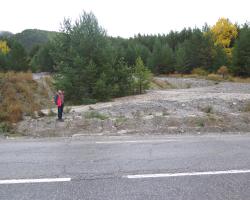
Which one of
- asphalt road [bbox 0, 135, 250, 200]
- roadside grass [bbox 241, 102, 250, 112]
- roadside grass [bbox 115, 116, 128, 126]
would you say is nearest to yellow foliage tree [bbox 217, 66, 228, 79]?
roadside grass [bbox 241, 102, 250, 112]

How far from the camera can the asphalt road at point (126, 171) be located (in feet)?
15.4

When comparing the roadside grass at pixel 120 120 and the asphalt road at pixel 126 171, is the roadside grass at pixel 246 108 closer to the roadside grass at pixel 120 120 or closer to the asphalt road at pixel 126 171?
the roadside grass at pixel 120 120

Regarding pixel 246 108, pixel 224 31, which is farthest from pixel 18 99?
pixel 224 31

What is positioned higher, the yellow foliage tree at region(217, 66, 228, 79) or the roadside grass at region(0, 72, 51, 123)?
the yellow foliage tree at region(217, 66, 228, 79)

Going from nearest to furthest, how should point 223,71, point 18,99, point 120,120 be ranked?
point 120,120 < point 18,99 < point 223,71

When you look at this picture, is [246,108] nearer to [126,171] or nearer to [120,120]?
[120,120]

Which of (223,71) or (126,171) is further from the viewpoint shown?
(223,71)

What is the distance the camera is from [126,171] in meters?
5.84

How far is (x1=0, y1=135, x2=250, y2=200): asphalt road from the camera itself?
470 centimetres

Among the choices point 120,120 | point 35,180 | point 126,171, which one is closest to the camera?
point 35,180

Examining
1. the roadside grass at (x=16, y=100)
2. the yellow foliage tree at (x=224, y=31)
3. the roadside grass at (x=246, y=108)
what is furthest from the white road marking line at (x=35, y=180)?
the yellow foliage tree at (x=224, y=31)

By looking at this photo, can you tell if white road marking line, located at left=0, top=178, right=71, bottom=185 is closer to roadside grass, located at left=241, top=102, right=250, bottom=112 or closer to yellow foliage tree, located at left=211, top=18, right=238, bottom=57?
roadside grass, located at left=241, top=102, right=250, bottom=112

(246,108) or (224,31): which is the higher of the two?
(224,31)

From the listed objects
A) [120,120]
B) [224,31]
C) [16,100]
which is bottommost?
[120,120]
